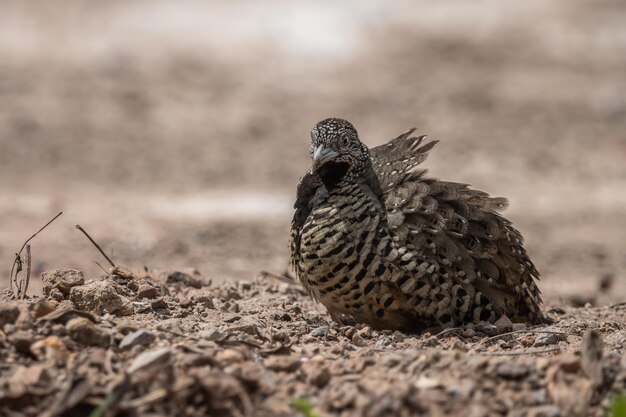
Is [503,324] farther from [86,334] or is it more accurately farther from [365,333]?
[86,334]

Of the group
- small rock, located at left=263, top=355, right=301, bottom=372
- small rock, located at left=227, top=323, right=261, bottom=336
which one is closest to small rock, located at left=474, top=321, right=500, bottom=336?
Result: small rock, located at left=227, top=323, right=261, bottom=336

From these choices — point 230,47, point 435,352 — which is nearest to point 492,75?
point 230,47

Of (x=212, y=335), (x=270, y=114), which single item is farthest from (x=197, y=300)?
(x=270, y=114)

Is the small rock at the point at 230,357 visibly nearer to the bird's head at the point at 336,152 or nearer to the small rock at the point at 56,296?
the small rock at the point at 56,296

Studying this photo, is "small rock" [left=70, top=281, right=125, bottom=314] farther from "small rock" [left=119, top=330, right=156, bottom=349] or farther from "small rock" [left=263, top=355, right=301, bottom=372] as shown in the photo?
"small rock" [left=263, top=355, right=301, bottom=372]

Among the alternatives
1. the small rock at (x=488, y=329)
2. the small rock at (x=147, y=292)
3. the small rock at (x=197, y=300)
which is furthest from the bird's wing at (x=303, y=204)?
the small rock at (x=488, y=329)

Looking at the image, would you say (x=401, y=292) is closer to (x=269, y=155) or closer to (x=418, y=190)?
(x=418, y=190)
